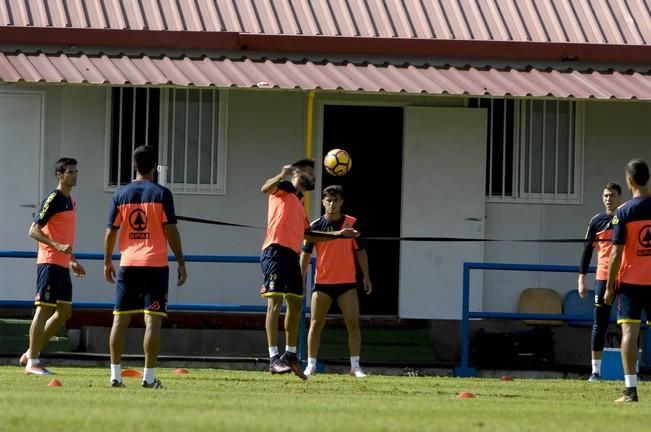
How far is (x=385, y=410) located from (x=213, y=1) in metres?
8.64

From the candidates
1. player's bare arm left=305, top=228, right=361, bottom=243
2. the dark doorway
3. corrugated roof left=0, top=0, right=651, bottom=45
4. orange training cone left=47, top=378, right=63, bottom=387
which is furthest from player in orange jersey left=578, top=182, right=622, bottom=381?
orange training cone left=47, top=378, right=63, bottom=387

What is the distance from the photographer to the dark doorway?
1916 centimetres

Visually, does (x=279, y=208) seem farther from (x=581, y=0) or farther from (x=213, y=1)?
(x=581, y=0)

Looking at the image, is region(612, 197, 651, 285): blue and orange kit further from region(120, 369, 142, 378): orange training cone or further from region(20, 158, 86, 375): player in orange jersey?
region(20, 158, 86, 375): player in orange jersey

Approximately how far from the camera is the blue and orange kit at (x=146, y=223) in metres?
12.3

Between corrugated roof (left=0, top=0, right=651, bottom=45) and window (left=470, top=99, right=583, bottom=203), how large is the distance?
0.93m

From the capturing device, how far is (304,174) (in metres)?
13.8

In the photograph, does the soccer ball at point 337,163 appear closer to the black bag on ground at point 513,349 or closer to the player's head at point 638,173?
the black bag on ground at point 513,349

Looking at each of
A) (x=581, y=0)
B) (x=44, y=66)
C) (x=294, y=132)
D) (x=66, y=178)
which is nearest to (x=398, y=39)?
(x=294, y=132)

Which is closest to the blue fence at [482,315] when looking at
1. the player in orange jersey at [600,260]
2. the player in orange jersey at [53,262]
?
the player in orange jersey at [600,260]

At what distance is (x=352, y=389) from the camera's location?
42.9 feet

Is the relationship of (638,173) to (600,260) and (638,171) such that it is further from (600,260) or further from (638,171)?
(600,260)

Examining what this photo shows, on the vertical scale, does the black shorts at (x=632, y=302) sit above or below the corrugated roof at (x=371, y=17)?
below

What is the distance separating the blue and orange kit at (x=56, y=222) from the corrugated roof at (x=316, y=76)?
226 cm
